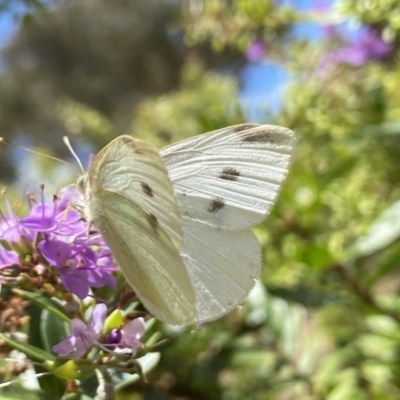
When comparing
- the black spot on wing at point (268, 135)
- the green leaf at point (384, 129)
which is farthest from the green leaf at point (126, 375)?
the green leaf at point (384, 129)

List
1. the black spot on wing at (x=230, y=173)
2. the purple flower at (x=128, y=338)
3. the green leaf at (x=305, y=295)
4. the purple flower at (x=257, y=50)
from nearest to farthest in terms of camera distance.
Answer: the purple flower at (x=128, y=338) → the black spot on wing at (x=230, y=173) → the green leaf at (x=305, y=295) → the purple flower at (x=257, y=50)

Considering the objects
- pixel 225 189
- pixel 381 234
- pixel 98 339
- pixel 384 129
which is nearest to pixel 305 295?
pixel 381 234

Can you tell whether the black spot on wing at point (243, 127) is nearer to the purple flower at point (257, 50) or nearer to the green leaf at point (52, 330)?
the green leaf at point (52, 330)

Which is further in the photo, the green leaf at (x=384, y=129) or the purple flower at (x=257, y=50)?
the purple flower at (x=257, y=50)

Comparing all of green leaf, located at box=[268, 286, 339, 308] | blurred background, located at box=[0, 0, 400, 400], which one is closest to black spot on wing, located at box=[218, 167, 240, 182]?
blurred background, located at box=[0, 0, 400, 400]

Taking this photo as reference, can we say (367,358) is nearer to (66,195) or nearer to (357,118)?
(357,118)

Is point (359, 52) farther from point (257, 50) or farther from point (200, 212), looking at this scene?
point (200, 212)
